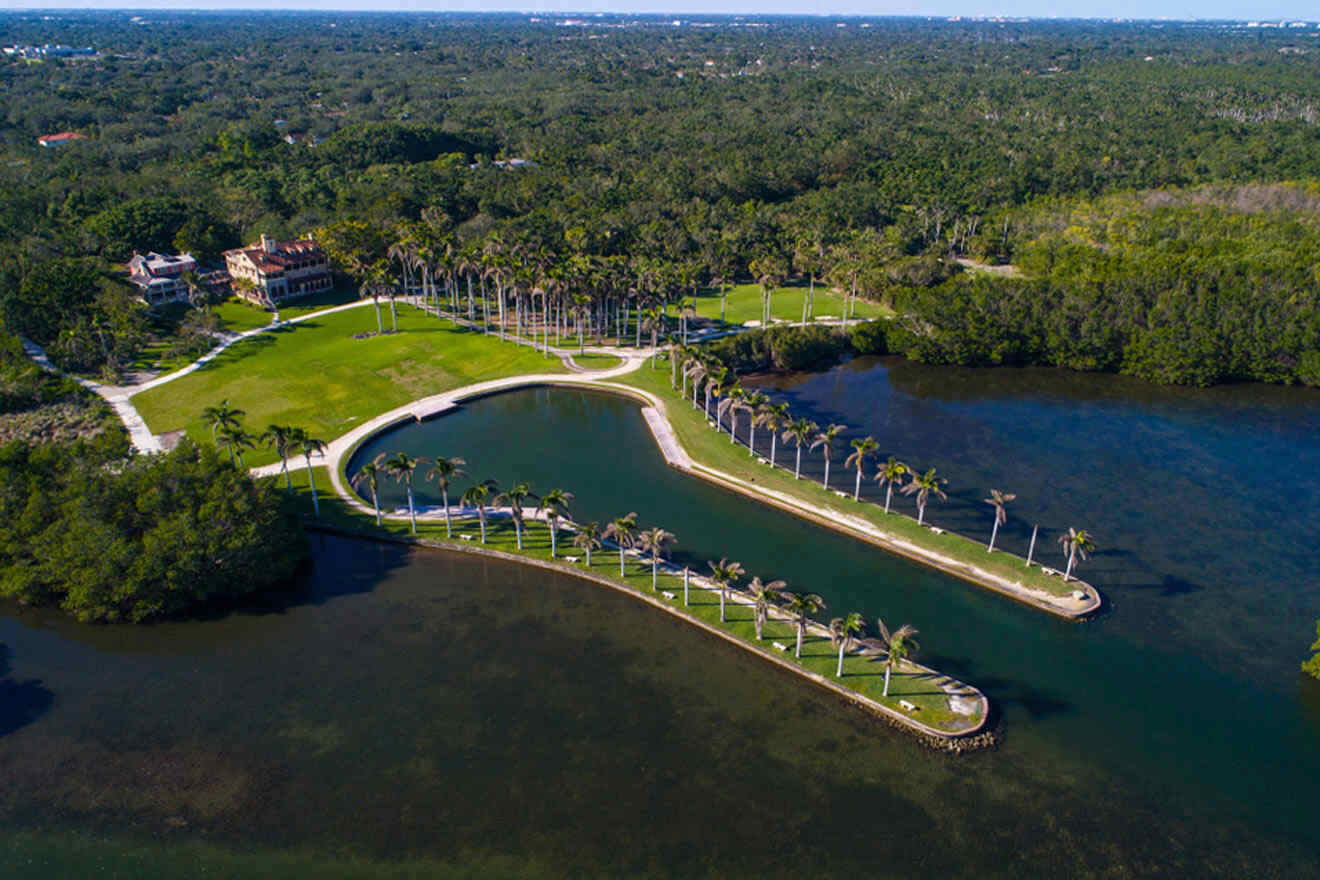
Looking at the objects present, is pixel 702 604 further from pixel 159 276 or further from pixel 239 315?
pixel 159 276

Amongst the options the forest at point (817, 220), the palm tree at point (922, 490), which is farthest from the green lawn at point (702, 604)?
the forest at point (817, 220)

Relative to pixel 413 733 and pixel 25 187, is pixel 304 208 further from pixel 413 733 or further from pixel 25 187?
pixel 413 733

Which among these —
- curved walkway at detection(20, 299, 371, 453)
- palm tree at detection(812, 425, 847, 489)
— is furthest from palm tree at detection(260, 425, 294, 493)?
palm tree at detection(812, 425, 847, 489)

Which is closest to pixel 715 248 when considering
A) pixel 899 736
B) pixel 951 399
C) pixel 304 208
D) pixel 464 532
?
pixel 951 399

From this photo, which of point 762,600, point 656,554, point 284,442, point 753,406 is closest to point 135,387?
point 284,442

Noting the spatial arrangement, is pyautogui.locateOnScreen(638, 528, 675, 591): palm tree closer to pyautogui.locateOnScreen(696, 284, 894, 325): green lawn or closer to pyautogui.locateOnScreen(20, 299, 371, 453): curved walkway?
pyautogui.locateOnScreen(20, 299, 371, 453): curved walkway
